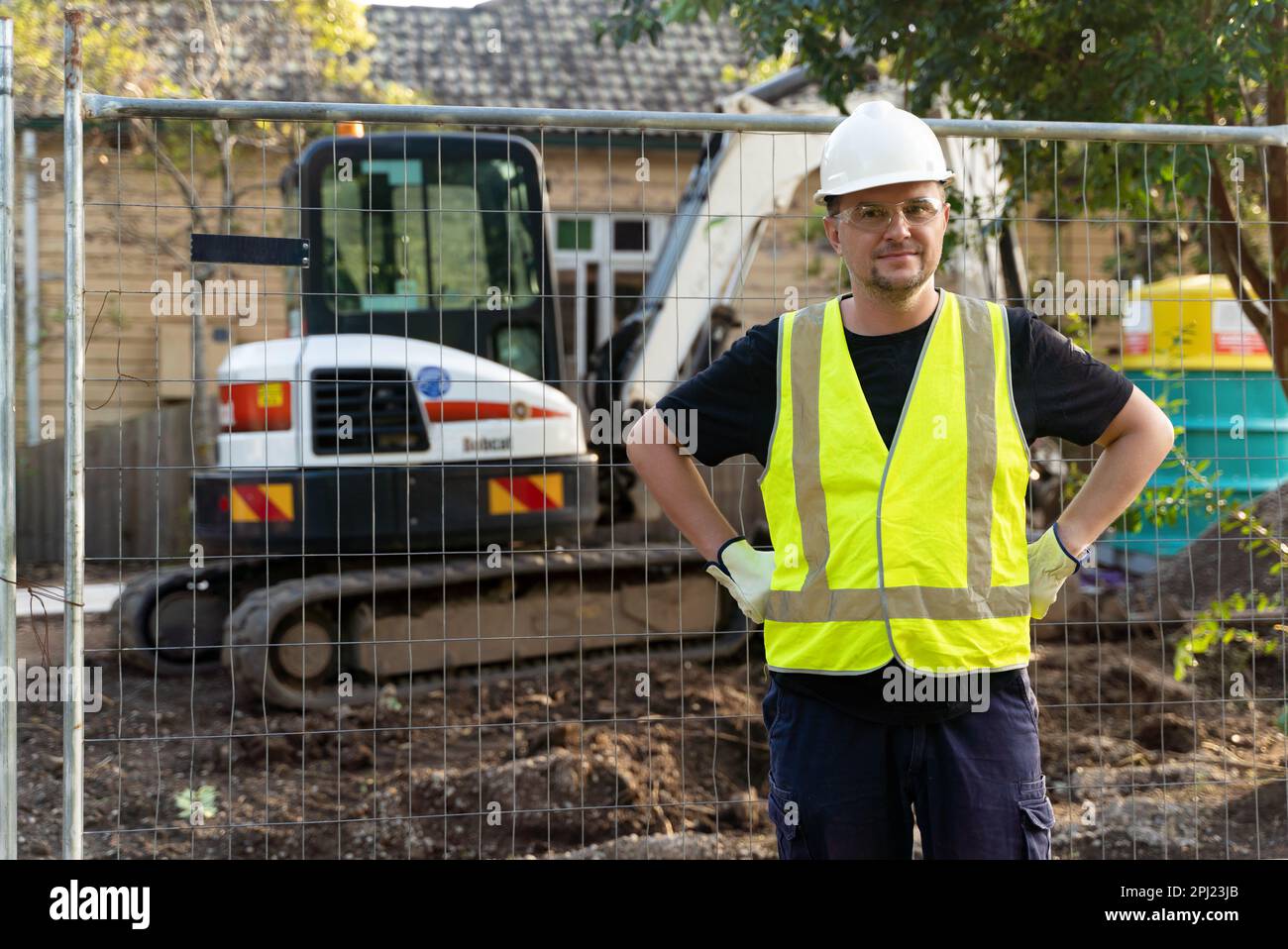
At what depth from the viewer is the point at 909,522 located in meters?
2.54

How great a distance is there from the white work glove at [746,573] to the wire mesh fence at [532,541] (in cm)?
149

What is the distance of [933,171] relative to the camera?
2582 millimetres

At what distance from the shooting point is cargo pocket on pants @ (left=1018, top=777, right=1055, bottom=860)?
8.15 ft

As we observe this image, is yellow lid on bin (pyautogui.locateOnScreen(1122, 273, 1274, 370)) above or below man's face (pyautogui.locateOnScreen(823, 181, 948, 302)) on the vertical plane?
above

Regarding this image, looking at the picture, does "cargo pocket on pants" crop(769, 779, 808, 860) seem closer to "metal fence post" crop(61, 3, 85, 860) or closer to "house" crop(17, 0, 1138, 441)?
"metal fence post" crop(61, 3, 85, 860)

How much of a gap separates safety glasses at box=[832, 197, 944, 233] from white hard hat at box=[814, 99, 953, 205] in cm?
4

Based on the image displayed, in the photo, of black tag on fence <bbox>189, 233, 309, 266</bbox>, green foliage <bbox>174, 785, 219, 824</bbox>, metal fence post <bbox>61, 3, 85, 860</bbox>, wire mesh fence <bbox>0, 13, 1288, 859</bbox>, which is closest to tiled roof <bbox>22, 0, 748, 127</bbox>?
wire mesh fence <bbox>0, 13, 1288, 859</bbox>

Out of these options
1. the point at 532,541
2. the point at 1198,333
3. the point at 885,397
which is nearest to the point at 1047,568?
the point at 885,397

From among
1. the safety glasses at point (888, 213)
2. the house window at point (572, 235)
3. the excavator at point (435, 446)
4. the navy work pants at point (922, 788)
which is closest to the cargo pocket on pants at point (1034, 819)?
the navy work pants at point (922, 788)

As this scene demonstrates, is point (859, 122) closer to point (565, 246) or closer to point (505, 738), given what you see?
point (505, 738)

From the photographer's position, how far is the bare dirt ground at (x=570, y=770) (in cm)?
462
